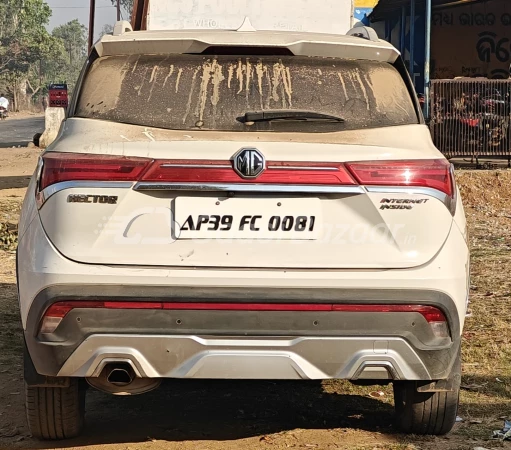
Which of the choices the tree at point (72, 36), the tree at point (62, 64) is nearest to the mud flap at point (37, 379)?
the tree at point (62, 64)

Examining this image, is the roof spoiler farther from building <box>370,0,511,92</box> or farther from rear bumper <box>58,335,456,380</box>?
building <box>370,0,511,92</box>

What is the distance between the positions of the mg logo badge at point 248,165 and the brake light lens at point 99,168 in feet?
1.11

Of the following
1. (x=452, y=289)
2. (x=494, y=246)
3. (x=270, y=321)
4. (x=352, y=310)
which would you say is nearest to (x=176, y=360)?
(x=270, y=321)

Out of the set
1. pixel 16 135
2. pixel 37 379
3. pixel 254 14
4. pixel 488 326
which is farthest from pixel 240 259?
pixel 16 135

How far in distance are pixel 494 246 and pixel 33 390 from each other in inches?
275

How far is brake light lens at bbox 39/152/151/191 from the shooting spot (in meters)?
3.84

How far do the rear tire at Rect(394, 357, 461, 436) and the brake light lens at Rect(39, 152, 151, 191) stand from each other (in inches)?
59.4

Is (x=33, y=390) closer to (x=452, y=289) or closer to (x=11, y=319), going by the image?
(x=452, y=289)

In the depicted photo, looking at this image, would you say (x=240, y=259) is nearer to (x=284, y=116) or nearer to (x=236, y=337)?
(x=236, y=337)

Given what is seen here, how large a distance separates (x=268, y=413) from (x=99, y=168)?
181 centimetres

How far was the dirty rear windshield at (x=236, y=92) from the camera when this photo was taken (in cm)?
415

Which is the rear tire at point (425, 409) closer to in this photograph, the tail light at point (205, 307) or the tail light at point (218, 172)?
the tail light at point (205, 307)

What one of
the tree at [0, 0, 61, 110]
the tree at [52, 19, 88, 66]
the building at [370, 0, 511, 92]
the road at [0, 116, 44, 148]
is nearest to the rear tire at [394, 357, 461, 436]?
the building at [370, 0, 511, 92]

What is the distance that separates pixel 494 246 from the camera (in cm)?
1041
